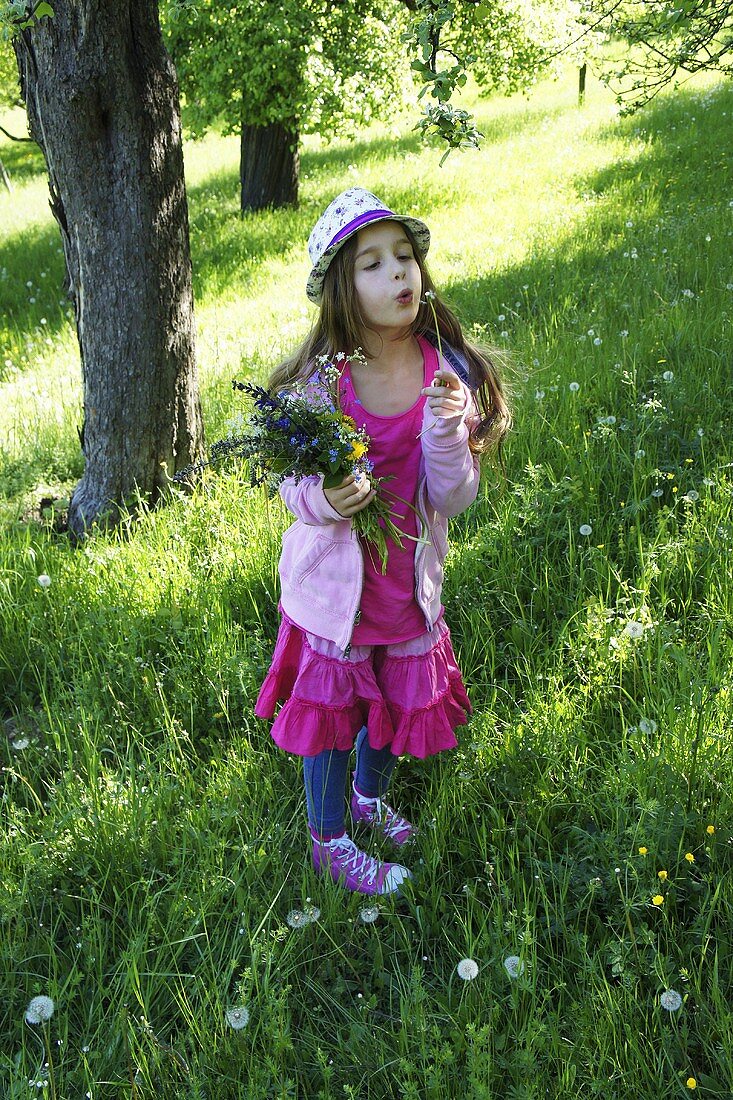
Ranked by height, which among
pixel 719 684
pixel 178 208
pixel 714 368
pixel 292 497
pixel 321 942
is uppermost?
pixel 178 208

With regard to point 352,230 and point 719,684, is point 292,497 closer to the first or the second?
point 352,230

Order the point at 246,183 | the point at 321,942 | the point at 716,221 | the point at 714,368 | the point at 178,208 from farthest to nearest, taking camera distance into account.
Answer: the point at 246,183 → the point at 716,221 → the point at 714,368 → the point at 178,208 → the point at 321,942

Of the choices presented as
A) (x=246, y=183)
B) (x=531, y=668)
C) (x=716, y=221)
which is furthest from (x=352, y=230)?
(x=246, y=183)

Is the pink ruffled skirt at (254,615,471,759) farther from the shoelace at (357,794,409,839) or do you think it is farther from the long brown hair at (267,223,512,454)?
the long brown hair at (267,223,512,454)

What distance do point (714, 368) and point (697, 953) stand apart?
3174 mm

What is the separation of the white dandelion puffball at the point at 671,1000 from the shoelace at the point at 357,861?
858mm

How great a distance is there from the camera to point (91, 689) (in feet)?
10.3

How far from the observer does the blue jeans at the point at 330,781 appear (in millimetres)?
2508

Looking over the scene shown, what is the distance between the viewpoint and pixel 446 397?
2.05 metres

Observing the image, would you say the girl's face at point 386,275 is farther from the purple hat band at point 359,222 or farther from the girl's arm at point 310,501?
the girl's arm at point 310,501

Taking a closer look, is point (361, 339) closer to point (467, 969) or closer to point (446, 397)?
point (446, 397)

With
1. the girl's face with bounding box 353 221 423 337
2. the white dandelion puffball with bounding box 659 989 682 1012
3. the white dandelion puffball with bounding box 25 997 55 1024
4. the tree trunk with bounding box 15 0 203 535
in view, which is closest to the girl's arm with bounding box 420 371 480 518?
the girl's face with bounding box 353 221 423 337

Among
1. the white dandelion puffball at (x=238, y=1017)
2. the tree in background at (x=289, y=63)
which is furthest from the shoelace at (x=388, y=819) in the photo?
the tree in background at (x=289, y=63)

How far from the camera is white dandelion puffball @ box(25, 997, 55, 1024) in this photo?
2074 mm
